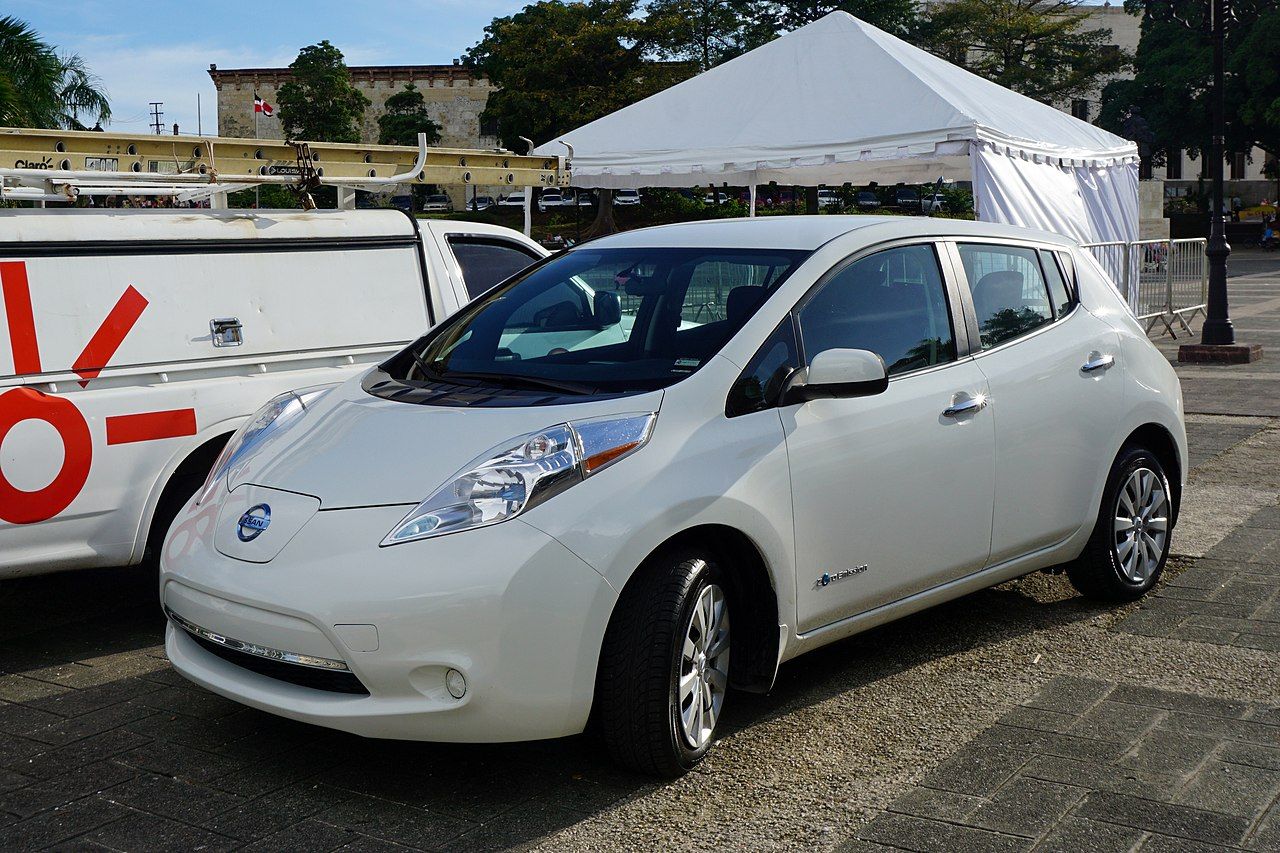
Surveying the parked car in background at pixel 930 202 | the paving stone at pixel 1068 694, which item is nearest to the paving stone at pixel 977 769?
the paving stone at pixel 1068 694

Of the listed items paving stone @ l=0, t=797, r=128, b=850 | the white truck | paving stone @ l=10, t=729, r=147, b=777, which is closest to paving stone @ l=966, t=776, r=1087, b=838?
paving stone @ l=0, t=797, r=128, b=850

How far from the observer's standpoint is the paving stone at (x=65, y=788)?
356 centimetres

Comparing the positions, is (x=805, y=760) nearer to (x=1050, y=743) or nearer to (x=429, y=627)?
(x=1050, y=743)

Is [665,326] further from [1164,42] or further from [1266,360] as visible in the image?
[1164,42]

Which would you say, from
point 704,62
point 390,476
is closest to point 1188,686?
point 390,476

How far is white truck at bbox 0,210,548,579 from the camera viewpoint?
461cm

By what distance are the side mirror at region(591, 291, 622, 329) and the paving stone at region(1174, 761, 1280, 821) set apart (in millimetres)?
2213

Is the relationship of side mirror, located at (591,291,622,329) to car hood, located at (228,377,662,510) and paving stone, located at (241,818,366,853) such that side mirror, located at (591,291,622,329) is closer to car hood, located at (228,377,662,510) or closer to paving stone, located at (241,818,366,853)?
car hood, located at (228,377,662,510)

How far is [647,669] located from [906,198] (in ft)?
171

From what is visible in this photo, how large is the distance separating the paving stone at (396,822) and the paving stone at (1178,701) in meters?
2.24

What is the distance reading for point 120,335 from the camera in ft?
16.0

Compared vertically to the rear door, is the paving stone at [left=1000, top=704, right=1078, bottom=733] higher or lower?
lower

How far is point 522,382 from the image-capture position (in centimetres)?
408

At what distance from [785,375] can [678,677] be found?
1005 mm
